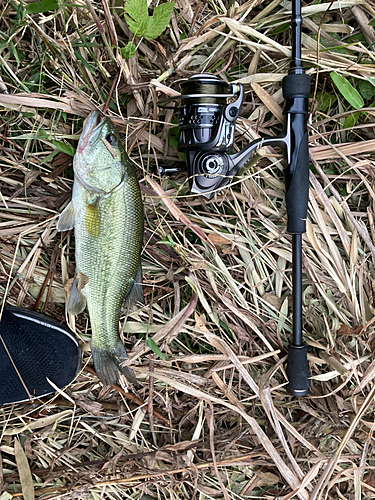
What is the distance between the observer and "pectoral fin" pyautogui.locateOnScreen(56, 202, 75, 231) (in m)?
1.60

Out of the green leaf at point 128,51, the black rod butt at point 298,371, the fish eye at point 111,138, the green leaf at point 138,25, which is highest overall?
the green leaf at point 138,25

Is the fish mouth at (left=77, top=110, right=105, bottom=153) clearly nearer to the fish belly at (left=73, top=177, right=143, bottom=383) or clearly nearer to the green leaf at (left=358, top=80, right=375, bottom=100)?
the fish belly at (left=73, top=177, right=143, bottom=383)

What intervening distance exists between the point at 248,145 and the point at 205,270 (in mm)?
645

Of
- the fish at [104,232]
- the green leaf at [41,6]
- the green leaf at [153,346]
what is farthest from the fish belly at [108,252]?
the green leaf at [41,6]

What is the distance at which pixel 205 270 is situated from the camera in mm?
1821

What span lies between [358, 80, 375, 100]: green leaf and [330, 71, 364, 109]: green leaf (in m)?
0.09

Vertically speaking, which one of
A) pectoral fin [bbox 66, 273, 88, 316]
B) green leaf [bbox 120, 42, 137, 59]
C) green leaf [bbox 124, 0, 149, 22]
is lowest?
pectoral fin [bbox 66, 273, 88, 316]

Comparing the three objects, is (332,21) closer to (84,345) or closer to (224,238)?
(224,238)

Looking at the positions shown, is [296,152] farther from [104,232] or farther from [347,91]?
[104,232]

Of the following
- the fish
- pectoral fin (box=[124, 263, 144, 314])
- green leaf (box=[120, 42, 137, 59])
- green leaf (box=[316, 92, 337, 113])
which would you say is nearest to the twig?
the fish

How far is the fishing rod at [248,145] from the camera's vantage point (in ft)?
4.96

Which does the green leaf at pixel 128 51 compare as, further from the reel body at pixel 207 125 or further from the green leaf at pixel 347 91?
the green leaf at pixel 347 91

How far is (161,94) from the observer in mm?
1697

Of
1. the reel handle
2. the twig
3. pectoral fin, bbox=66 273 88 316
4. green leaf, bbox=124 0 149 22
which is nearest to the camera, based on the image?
green leaf, bbox=124 0 149 22
